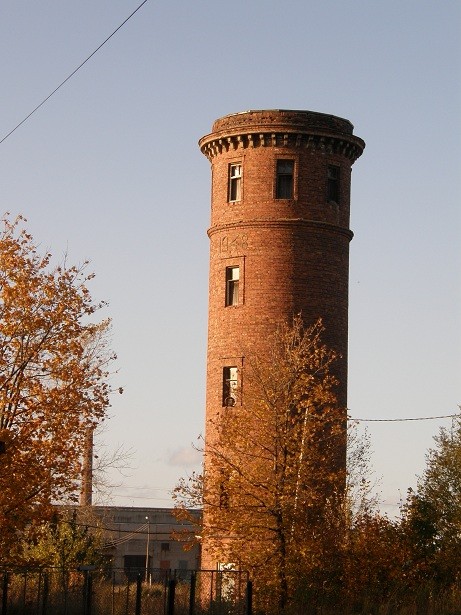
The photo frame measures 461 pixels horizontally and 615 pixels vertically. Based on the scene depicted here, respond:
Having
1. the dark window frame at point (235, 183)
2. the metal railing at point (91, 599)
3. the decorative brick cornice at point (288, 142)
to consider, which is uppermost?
the decorative brick cornice at point (288, 142)

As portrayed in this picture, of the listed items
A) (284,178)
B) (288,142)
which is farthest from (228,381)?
(288,142)

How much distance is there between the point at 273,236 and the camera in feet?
157

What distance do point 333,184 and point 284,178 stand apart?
7.08 feet

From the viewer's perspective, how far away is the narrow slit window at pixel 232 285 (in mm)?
48312

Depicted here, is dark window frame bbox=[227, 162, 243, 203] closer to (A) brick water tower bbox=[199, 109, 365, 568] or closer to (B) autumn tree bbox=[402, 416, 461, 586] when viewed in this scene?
(A) brick water tower bbox=[199, 109, 365, 568]

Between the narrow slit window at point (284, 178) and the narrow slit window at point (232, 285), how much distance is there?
3329 mm

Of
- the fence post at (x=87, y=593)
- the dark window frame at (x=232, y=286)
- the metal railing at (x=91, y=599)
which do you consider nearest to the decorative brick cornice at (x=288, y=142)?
the dark window frame at (x=232, y=286)

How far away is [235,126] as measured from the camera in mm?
48938

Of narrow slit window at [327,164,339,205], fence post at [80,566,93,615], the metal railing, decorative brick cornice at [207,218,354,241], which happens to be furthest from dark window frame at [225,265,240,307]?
fence post at [80,566,93,615]

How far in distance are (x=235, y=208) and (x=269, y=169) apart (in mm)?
1934

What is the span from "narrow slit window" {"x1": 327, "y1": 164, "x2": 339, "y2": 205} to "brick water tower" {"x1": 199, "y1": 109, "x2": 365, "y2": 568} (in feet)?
0.13

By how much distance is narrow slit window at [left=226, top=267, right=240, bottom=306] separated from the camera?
48312 mm

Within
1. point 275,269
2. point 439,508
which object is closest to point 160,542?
point 439,508

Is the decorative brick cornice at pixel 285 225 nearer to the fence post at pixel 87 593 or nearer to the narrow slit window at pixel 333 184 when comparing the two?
the narrow slit window at pixel 333 184
